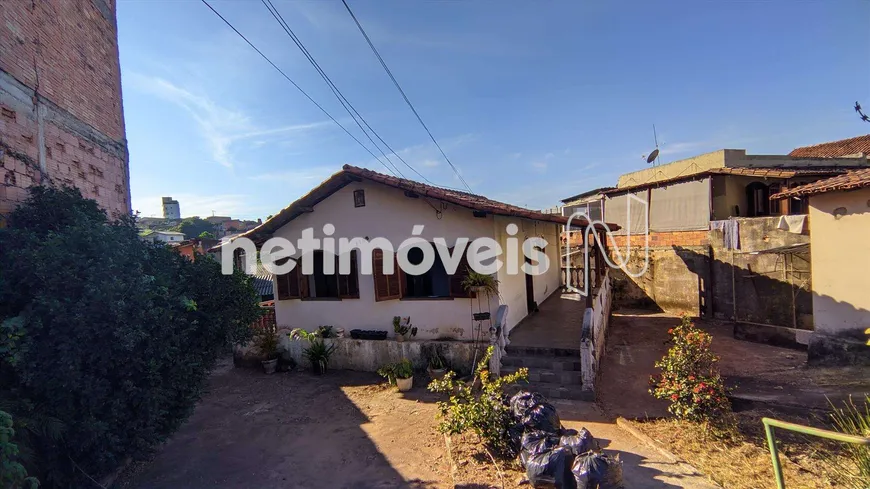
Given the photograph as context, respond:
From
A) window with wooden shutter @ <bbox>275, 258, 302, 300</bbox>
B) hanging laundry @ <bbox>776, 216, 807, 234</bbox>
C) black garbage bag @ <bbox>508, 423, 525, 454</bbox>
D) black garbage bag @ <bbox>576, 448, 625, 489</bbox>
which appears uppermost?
hanging laundry @ <bbox>776, 216, 807, 234</bbox>

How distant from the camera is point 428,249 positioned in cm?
913

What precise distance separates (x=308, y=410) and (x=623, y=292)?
45.5 feet

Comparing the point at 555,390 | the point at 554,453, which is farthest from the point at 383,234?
the point at 554,453

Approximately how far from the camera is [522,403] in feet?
17.5

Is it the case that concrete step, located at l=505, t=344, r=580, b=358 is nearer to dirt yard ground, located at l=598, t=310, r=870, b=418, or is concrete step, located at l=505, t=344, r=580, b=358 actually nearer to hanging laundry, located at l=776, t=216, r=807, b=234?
dirt yard ground, located at l=598, t=310, r=870, b=418

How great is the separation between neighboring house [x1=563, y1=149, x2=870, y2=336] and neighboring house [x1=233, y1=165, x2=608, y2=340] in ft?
23.6

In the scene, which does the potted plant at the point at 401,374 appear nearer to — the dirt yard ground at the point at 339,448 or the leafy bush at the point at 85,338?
the dirt yard ground at the point at 339,448

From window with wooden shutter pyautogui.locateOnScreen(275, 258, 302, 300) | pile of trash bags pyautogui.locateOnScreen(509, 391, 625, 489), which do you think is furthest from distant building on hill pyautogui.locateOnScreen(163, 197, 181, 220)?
pile of trash bags pyautogui.locateOnScreen(509, 391, 625, 489)

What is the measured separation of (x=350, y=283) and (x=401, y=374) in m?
2.93

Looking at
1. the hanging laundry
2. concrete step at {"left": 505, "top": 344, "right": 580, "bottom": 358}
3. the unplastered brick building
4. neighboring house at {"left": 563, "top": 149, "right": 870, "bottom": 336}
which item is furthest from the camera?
neighboring house at {"left": 563, "top": 149, "right": 870, "bottom": 336}

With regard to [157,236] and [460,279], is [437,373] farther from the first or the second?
[157,236]

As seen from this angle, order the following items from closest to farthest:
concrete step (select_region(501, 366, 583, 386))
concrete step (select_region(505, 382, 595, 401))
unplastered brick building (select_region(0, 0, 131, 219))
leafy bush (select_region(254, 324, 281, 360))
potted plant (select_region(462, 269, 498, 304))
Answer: unplastered brick building (select_region(0, 0, 131, 219)) → concrete step (select_region(505, 382, 595, 401)) → concrete step (select_region(501, 366, 583, 386)) → potted plant (select_region(462, 269, 498, 304)) → leafy bush (select_region(254, 324, 281, 360))

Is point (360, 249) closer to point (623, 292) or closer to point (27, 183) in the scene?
point (27, 183)

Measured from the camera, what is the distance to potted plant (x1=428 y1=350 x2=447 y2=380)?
8109mm
